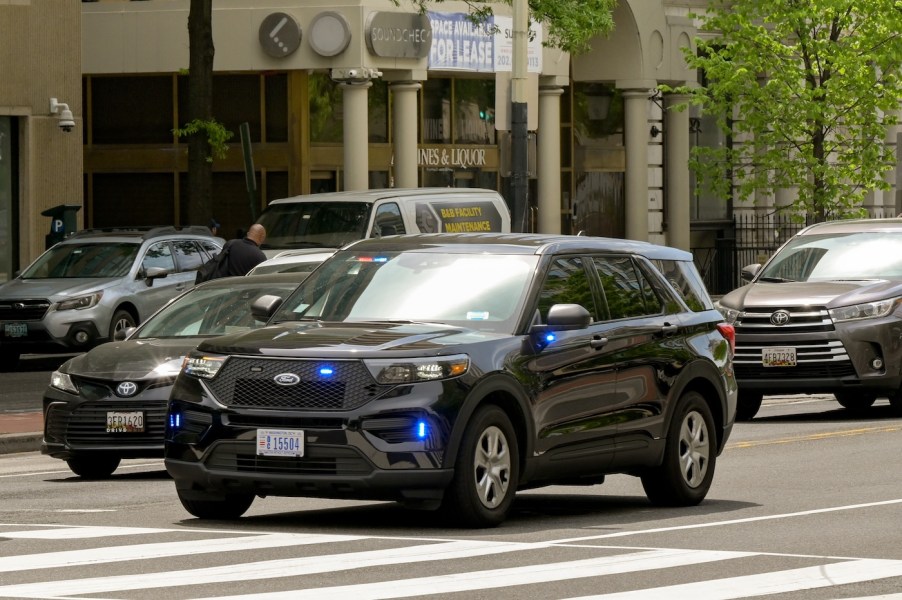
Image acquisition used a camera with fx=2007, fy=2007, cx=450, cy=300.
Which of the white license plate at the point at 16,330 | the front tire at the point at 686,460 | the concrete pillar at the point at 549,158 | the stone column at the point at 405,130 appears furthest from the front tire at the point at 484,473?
the concrete pillar at the point at 549,158

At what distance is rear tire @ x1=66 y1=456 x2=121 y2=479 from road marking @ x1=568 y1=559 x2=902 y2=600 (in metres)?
7.01

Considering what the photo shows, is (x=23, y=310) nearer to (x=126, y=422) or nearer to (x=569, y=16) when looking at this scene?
(x=569, y=16)

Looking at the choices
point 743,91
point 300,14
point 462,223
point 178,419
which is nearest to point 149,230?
point 462,223

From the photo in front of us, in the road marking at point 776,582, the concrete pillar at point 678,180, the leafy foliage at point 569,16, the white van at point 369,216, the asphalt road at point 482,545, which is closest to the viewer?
the road marking at point 776,582

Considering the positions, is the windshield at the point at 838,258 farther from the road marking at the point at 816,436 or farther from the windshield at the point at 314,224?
the windshield at the point at 314,224

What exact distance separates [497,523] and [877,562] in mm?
2219

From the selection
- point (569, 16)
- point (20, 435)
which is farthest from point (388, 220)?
point (569, 16)

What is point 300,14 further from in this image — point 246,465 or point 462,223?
point 246,465

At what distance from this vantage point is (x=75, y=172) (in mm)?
35031

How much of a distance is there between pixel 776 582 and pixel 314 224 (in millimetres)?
17282

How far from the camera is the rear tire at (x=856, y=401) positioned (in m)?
21.7

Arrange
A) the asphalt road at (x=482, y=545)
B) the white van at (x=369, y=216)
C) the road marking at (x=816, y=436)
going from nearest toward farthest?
the asphalt road at (x=482, y=545) < the road marking at (x=816, y=436) < the white van at (x=369, y=216)

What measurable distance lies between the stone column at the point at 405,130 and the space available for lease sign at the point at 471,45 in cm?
69

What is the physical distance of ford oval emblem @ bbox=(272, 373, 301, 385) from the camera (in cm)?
1096
